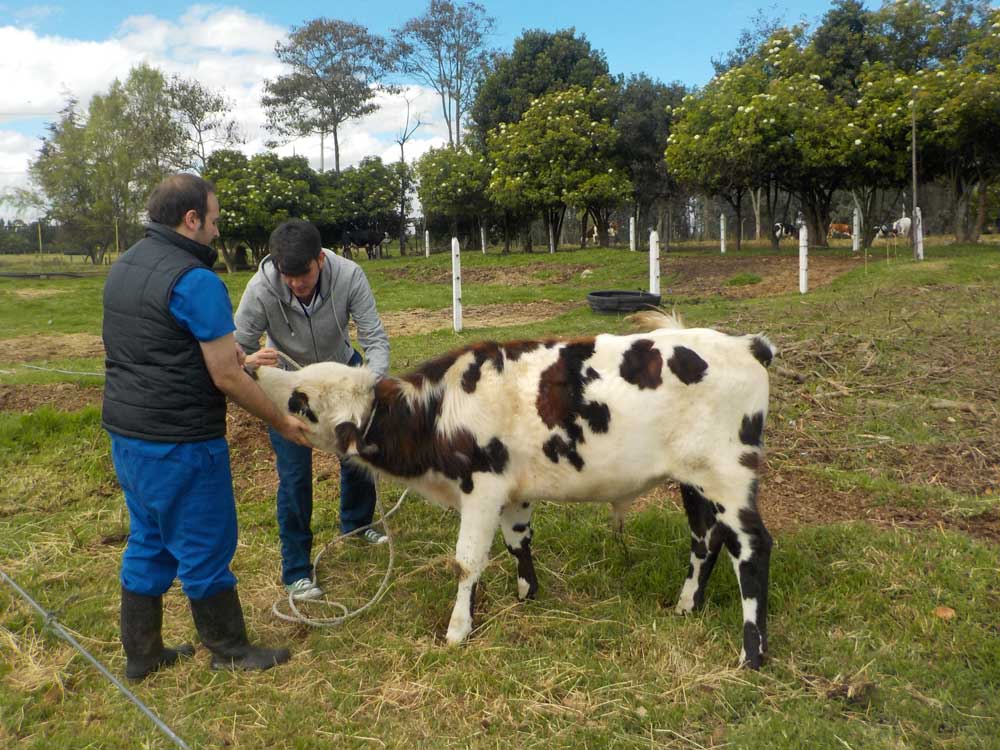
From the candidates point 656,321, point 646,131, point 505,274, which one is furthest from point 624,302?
point 646,131

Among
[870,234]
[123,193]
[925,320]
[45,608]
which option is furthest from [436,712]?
[123,193]

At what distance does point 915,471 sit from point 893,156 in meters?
20.8

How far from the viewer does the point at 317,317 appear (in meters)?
4.65

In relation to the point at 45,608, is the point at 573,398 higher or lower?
higher

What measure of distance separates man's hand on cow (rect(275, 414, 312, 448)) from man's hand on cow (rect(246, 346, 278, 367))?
14.1 inches

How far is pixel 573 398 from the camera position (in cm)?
402

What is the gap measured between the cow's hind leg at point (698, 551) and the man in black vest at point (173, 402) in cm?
247

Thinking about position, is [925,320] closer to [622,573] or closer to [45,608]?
[622,573]

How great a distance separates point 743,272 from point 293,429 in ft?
57.1

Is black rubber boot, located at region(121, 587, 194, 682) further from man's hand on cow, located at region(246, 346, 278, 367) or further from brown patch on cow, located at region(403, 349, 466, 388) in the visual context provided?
brown patch on cow, located at region(403, 349, 466, 388)

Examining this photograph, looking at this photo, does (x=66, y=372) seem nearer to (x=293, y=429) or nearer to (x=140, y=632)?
(x=140, y=632)

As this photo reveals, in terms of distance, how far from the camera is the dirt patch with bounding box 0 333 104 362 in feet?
42.4

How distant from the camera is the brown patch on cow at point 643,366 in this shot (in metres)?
3.96

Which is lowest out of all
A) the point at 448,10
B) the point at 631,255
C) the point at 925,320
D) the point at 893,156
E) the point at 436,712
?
the point at 436,712
